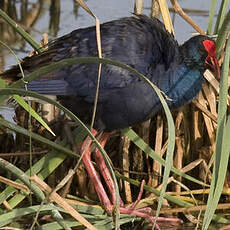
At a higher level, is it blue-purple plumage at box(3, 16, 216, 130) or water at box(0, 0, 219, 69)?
blue-purple plumage at box(3, 16, 216, 130)

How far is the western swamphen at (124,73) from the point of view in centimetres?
335

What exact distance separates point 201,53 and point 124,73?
0.40 metres

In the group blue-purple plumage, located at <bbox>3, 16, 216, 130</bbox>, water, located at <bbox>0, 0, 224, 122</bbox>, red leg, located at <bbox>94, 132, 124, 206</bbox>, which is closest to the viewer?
blue-purple plumage, located at <bbox>3, 16, 216, 130</bbox>

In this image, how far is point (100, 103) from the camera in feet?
11.2

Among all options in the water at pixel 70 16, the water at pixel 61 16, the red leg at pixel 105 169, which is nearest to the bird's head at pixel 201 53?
the red leg at pixel 105 169

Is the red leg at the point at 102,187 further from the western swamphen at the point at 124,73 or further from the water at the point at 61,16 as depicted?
the water at the point at 61,16

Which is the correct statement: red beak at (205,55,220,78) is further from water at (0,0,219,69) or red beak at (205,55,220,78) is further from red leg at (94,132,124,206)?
water at (0,0,219,69)

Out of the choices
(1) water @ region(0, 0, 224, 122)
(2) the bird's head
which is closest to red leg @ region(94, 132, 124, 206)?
(2) the bird's head

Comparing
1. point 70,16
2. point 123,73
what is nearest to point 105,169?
point 123,73

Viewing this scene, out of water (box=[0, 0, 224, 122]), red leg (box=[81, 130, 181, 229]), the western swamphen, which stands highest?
the western swamphen

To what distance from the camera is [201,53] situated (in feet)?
11.5

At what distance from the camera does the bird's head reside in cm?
346

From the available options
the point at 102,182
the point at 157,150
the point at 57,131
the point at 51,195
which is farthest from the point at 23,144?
Answer: the point at 51,195

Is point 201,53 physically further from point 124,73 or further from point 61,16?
point 61,16
